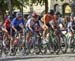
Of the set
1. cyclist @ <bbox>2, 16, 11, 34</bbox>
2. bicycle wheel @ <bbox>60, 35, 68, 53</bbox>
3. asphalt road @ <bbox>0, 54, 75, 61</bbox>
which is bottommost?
asphalt road @ <bbox>0, 54, 75, 61</bbox>

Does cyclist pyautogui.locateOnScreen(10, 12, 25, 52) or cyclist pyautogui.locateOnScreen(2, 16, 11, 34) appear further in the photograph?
cyclist pyautogui.locateOnScreen(2, 16, 11, 34)

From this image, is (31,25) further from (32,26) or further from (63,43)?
(63,43)

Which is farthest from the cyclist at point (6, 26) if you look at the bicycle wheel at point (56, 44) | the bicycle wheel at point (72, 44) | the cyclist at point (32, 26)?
the bicycle wheel at point (72, 44)

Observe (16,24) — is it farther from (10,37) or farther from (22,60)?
(22,60)

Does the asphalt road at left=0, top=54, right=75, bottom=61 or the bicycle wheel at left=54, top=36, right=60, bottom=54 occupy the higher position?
the bicycle wheel at left=54, top=36, right=60, bottom=54

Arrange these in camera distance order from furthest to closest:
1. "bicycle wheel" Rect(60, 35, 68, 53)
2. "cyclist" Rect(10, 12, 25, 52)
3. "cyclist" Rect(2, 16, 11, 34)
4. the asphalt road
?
"bicycle wheel" Rect(60, 35, 68, 53), "cyclist" Rect(2, 16, 11, 34), "cyclist" Rect(10, 12, 25, 52), the asphalt road

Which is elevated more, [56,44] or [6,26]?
[6,26]

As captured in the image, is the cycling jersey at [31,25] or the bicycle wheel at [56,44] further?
the bicycle wheel at [56,44]

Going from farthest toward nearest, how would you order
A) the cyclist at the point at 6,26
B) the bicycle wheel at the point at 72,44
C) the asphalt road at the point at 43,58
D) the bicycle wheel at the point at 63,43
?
the bicycle wheel at the point at 72,44
the bicycle wheel at the point at 63,43
the cyclist at the point at 6,26
the asphalt road at the point at 43,58

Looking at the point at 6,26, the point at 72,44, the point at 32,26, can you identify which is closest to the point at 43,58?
the point at 32,26

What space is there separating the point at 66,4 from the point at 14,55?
35402mm

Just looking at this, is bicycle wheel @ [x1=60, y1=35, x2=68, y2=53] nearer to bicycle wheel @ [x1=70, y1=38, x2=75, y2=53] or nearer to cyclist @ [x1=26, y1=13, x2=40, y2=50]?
bicycle wheel @ [x1=70, y1=38, x2=75, y2=53]

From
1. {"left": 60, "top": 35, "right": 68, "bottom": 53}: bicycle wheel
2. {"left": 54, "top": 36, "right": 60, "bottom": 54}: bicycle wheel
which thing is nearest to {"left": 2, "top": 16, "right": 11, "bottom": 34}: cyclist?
{"left": 54, "top": 36, "right": 60, "bottom": 54}: bicycle wheel

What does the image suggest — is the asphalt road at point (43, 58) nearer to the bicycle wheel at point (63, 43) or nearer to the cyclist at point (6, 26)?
the bicycle wheel at point (63, 43)
